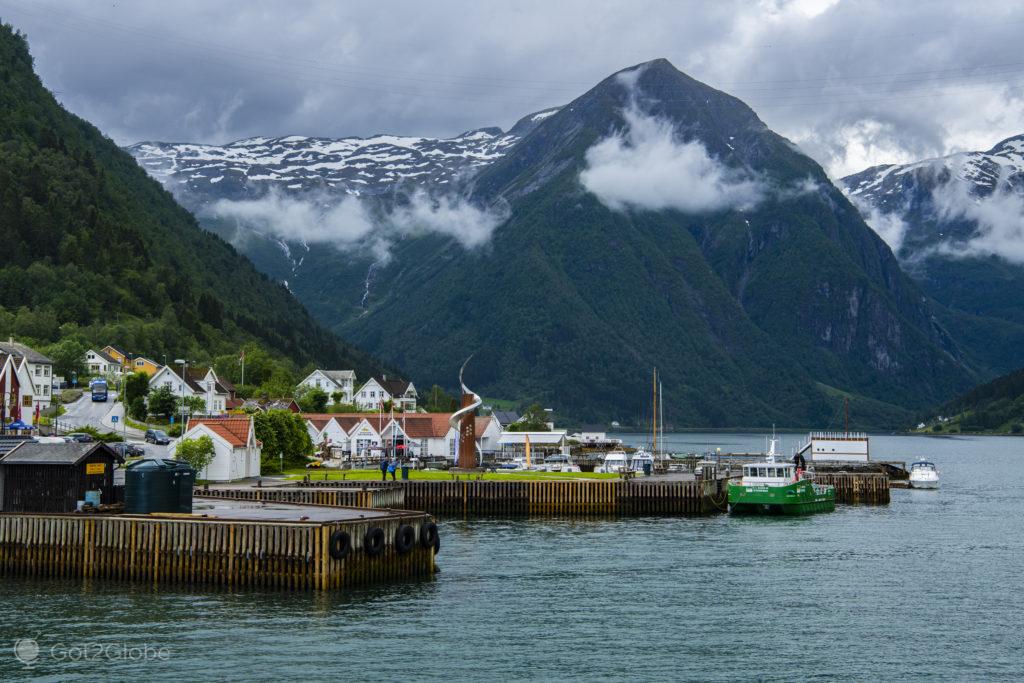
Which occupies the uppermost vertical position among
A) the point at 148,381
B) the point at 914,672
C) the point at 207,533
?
the point at 148,381

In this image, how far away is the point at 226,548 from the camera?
2233 inches

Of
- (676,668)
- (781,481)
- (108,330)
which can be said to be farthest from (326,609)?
(108,330)

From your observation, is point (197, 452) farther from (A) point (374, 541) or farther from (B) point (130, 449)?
(A) point (374, 541)

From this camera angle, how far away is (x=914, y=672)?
147 ft

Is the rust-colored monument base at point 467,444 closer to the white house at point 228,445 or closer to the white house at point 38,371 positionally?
the white house at point 228,445

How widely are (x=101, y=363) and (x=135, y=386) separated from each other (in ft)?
97.7

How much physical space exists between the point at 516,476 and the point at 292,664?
6996 cm

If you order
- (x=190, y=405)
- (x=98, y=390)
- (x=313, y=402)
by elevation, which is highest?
(x=313, y=402)

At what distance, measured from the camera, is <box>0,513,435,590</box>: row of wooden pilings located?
183ft

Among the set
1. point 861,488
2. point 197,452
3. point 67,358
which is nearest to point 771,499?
point 861,488

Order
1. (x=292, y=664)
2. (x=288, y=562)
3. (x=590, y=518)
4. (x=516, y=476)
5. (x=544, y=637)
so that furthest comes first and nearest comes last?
(x=516, y=476)
(x=590, y=518)
(x=288, y=562)
(x=544, y=637)
(x=292, y=664)

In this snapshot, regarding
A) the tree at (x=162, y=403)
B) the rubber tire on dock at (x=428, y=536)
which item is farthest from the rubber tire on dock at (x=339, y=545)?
the tree at (x=162, y=403)

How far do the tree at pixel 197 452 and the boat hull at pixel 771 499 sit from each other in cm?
4120

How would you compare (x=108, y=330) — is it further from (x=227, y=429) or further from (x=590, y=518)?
(x=590, y=518)
